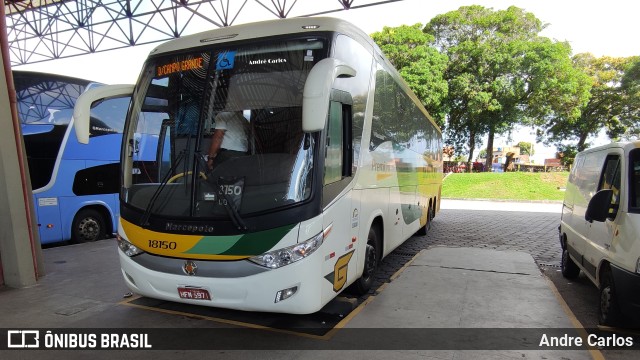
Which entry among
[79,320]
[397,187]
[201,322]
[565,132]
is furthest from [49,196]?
[565,132]

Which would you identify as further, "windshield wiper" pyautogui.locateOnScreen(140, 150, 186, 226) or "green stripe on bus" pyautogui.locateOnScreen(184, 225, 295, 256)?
"windshield wiper" pyautogui.locateOnScreen(140, 150, 186, 226)

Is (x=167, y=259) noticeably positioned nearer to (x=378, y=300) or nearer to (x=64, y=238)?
(x=378, y=300)

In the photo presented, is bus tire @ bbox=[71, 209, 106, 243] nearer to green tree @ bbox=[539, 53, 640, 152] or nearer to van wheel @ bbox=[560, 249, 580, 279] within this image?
van wheel @ bbox=[560, 249, 580, 279]

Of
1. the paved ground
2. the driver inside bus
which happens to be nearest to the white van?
the paved ground

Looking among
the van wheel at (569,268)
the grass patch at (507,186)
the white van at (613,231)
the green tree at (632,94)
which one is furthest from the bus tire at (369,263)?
the green tree at (632,94)

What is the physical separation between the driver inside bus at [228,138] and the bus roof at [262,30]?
0.89 m

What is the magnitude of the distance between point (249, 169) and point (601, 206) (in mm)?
3833

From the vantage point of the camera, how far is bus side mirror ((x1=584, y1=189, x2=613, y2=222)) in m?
4.29

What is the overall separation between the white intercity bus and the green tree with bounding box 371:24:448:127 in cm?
2179

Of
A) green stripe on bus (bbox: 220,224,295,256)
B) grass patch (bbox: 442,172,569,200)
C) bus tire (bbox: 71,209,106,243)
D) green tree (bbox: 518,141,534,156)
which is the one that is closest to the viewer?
green stripe on bus (bbox: 220,224,295,256)

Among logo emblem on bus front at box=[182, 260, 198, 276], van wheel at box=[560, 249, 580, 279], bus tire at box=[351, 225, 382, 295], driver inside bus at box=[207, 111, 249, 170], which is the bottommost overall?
van wheel at box=[560, 249, 580, 279]

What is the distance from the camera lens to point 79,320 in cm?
455

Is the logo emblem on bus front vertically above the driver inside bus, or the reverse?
the driver inside bus

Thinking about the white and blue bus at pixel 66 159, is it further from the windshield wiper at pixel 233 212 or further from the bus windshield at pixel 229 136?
the windshield wiper at pixel 233 212
